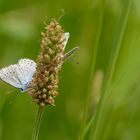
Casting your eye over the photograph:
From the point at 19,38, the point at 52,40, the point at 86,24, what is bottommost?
the point at 52,40

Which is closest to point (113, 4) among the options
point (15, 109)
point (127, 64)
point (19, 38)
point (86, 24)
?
point (86, 24)

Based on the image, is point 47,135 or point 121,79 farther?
point 47,135

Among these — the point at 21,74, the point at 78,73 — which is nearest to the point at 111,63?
the point at 21,74

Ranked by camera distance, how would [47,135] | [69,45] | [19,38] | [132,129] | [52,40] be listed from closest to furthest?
[52,40] < [132,129] < [47,135] < [19,38] < [69,45]

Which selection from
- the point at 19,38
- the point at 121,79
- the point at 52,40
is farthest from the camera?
the point at 19,38

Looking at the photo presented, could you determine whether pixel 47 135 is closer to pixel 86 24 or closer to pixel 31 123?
pixel 31 123

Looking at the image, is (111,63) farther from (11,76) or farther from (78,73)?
(78,73)

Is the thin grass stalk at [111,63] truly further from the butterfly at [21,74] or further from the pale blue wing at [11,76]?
the pale blue wing at [11,76]
